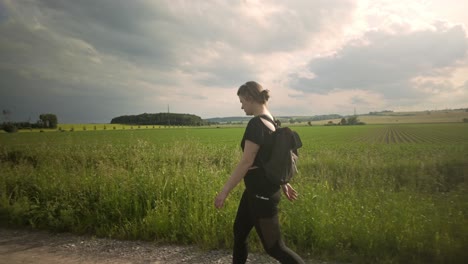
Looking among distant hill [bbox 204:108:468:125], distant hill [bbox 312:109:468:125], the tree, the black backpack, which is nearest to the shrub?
the tree

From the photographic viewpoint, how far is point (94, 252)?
3807mm

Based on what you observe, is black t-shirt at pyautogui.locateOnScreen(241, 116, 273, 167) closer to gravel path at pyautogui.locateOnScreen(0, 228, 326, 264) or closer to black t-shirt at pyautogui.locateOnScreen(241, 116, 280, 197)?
black t-shirt at pyautogui.locateOnScreen(241, 116, 280, 197)

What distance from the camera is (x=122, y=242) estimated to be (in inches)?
163

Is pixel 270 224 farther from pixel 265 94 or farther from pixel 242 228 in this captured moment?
pixel 265 94

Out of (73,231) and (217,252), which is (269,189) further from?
(73,231)

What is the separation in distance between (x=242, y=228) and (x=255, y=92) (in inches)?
50.6

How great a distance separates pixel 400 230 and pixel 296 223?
1.44 m

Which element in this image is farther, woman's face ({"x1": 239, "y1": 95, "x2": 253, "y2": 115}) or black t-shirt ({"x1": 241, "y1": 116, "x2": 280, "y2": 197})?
woman's face ({"x1": 239, "y1": 95, "x2": 253, "y2": 115})

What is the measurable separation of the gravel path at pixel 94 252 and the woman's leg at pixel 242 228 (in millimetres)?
980

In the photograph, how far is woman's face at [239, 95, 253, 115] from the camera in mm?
2291

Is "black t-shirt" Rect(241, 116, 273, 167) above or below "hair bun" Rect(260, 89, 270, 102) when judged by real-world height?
below

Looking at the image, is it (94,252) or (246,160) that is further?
(94,252)

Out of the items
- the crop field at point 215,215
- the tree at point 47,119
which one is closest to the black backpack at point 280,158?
the crop field at point 215,215

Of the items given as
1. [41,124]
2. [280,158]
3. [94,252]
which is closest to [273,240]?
[280,158]
